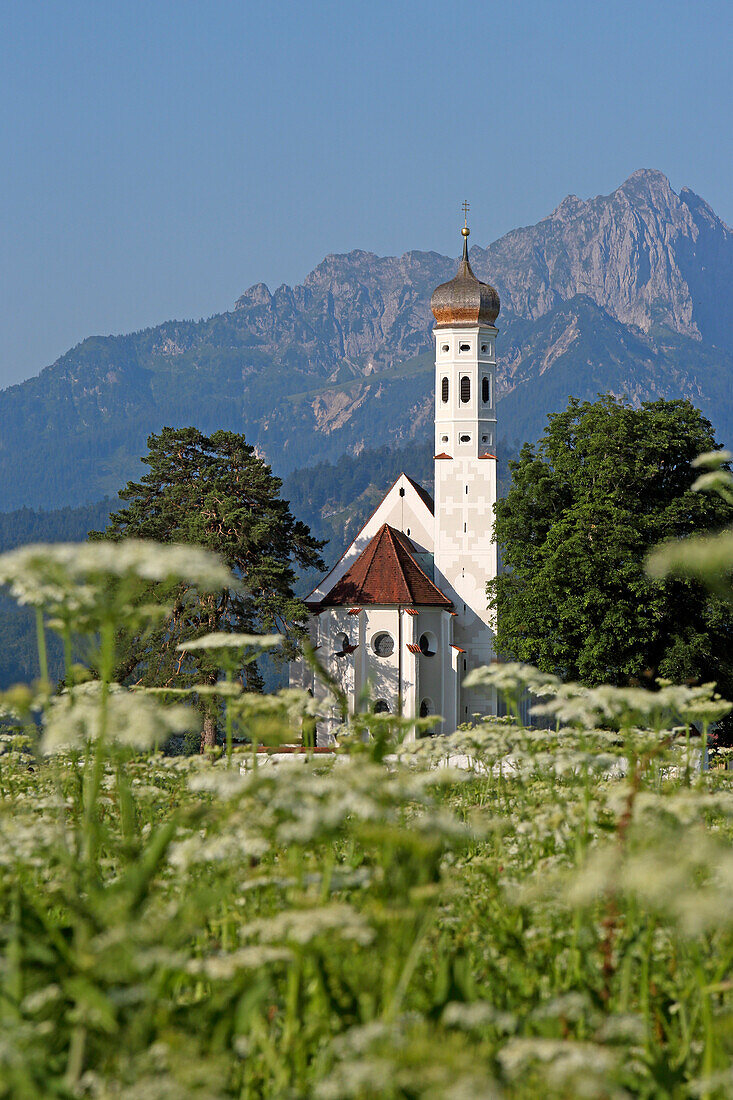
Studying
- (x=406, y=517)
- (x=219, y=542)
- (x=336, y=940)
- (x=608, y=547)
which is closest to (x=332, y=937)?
(x=336, y=940)

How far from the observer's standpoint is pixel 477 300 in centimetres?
5838

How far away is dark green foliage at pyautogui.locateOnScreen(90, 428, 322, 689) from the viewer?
4369 cm

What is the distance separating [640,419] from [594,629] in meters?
8.81

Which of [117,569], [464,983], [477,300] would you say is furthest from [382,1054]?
[477,300]

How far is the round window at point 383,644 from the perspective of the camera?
5247 cm

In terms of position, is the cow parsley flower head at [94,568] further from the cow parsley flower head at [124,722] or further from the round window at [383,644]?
the round window at [383,644]

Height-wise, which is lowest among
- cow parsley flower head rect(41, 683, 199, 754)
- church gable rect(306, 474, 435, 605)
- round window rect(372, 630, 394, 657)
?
cow parsley flower head rect(41, 683, 199, 754)

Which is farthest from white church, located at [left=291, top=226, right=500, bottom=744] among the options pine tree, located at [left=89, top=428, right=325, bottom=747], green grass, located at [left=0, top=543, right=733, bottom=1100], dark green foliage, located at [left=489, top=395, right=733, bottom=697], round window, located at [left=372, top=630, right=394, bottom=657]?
green grass, located at [left=0, top=543, right=733, bottom=1100]

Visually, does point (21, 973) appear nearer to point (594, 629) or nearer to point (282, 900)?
point (282, 900)

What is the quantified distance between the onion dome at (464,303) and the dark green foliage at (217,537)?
48.1 feet

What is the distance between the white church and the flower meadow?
139 ft

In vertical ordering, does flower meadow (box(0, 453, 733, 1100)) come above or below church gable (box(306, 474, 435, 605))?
below

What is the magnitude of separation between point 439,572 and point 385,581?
128 inches

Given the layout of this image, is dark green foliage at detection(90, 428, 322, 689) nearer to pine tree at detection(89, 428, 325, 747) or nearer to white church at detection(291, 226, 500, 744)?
pine tree at detection(89, 428, 325, 747)
